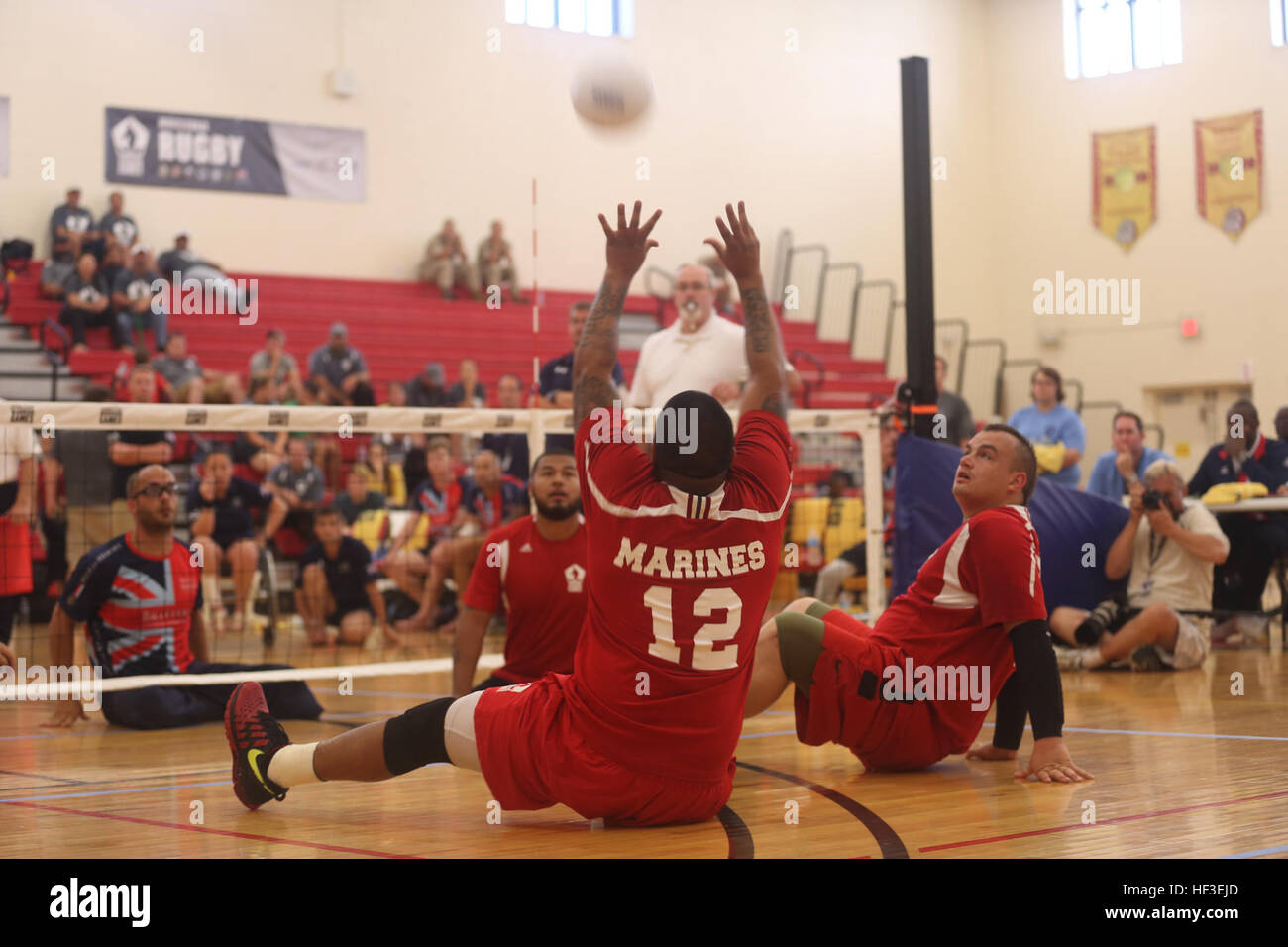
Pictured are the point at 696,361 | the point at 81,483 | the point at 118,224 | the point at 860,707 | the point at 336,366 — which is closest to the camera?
the point at 860,707

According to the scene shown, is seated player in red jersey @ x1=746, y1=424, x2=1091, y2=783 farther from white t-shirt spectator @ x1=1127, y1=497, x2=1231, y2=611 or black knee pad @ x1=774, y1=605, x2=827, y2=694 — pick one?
white t-shirt spectator @ x1=1127, y1=497, x2=1231, y2=611

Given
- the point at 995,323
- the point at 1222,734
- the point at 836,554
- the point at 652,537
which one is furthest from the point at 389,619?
the point at 995,323

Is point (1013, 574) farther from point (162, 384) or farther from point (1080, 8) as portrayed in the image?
point (1080, 8)

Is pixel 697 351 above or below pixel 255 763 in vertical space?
above

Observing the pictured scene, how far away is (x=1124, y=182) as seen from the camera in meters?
21.8

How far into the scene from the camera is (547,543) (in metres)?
6.34

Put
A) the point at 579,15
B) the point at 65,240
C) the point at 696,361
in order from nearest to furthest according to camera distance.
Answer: the point at 696,361 < the point at 65,240 < the point at 579,15

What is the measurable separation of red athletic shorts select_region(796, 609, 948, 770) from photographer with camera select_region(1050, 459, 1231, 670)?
4.20 meters

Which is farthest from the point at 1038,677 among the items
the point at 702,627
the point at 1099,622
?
the point at 1099,622

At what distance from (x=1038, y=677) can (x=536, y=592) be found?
238cm

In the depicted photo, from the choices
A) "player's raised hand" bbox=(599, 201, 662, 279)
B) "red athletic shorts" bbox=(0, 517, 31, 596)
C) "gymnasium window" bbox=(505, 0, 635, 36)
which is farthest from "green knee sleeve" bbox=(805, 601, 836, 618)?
"gymnasium window" bbox=(505, 0, 635, 36)

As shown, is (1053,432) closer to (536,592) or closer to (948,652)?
(536,592)

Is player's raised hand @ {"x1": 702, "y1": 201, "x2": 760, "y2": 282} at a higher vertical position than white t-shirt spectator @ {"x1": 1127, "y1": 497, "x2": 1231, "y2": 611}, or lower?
higher

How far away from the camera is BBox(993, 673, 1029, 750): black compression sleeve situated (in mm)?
5395
